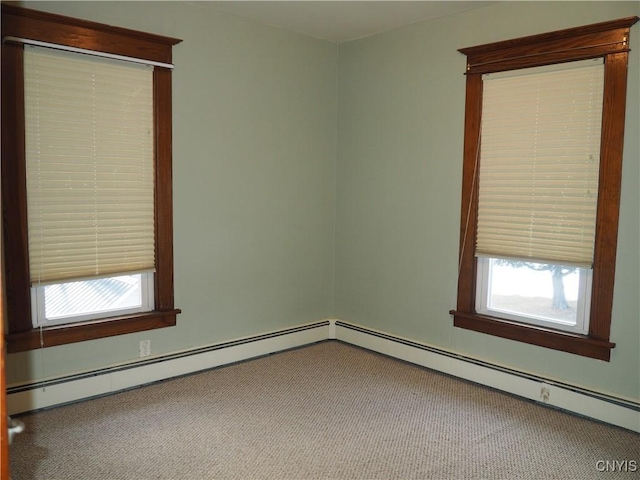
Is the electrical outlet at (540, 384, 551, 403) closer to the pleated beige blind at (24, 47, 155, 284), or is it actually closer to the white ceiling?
the white ceiling

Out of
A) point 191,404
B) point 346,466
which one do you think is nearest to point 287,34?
point 191,404

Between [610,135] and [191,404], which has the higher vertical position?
[610,135]

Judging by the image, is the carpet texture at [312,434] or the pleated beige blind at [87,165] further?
the pleated beige blind at [87,165]

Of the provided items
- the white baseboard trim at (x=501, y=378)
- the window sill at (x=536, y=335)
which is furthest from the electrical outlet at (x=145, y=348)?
the window sill at (x=536, y=335)

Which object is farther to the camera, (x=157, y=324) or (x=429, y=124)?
(x=429, y=124)

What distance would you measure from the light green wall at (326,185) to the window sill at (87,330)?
61 millimetres

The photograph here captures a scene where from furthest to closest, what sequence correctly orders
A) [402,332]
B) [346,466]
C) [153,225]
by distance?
[402,332]
[153,225]
[346,466]

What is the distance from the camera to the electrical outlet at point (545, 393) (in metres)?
3.35

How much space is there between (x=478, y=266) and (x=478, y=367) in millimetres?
700

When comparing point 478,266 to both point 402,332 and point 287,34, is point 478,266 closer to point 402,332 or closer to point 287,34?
point 402,332

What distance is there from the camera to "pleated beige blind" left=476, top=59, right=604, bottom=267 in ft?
10.3

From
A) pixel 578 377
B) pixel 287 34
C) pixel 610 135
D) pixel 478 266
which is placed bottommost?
pixel 578 377

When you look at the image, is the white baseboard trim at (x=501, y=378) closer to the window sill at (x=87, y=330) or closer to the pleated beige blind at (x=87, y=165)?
the window sill at (x=87, y=330)

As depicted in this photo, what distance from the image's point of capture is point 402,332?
165 inches
